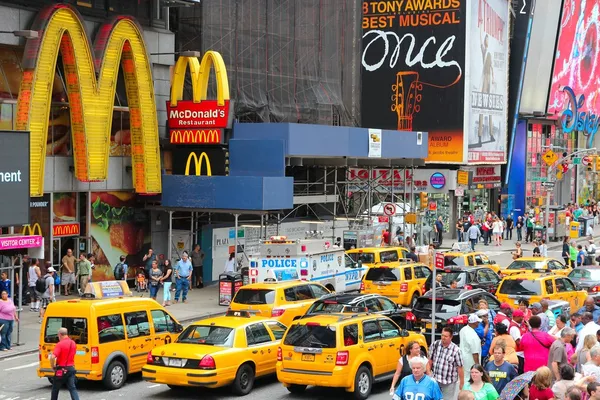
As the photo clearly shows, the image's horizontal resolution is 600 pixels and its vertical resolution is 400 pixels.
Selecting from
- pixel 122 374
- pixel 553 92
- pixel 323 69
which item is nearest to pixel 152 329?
pixel 122 374

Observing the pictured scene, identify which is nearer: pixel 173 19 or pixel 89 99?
pixel 89 99

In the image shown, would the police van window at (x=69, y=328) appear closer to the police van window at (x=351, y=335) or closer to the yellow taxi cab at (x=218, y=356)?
the yellow taxi cab at (x=218, y=356)

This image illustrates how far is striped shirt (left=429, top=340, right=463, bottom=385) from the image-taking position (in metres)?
14.8

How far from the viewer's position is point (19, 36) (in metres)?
29.2

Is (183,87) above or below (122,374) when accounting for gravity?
above

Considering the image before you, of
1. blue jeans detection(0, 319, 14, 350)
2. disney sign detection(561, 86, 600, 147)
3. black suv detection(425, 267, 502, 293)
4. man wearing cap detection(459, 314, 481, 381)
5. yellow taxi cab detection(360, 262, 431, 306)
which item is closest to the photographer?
man wearing cap detection(459, 314, 481, 381)

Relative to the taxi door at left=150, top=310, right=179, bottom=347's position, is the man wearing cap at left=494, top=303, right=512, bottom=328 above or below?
above

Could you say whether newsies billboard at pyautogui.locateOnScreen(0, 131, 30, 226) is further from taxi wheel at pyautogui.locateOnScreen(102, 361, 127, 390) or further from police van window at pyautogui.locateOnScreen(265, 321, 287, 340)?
police van window at pyautogui.locateOnScreen(265, 321, 287, 340)

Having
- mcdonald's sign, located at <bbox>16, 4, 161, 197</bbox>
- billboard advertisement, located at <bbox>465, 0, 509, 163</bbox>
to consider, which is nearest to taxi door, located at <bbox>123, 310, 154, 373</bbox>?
mcdonald's sign, located at <bbox>16, 4, 161, 197</bbox>

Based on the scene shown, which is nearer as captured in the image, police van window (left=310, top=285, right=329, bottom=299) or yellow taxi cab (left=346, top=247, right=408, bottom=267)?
police van window (left=310, top=285, right=329, bottom=299)

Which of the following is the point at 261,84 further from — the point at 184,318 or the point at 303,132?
the point at 184,318

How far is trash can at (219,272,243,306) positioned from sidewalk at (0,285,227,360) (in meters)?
0.31

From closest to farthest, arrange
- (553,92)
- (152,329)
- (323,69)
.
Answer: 1. (152,329)
2. (323,69)
3. (553,92)

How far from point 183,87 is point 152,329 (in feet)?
59.0
